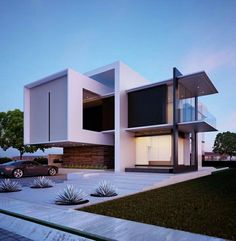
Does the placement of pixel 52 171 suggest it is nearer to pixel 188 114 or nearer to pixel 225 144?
pixel 188 114

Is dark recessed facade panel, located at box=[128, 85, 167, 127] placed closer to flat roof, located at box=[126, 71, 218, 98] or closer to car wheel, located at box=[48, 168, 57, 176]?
flat roof, located at box=[126, 71, 218, 98]

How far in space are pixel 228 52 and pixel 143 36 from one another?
6.08 metres

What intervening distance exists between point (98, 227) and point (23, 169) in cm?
1404

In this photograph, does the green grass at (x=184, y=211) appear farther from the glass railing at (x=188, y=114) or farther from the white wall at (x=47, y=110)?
the white wall at (x=47, y=110)

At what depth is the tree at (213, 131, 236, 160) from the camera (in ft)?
174

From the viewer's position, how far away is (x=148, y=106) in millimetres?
18500

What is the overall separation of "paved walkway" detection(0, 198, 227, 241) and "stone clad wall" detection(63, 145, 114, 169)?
13.6 meters

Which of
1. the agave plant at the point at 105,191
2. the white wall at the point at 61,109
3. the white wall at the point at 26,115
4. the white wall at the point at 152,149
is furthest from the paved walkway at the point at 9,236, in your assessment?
the white wall at the point at 26,115

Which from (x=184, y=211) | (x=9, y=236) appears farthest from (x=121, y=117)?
(x=9, y=236)

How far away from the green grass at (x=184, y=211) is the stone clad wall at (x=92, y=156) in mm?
11896

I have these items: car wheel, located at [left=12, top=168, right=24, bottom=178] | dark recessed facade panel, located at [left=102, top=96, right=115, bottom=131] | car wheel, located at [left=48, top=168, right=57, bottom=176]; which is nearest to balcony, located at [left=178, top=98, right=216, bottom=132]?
dark recessed facade panel, located at [left=102, top=96, right=115, bottom=131]

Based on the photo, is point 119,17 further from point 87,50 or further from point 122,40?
point 87,50

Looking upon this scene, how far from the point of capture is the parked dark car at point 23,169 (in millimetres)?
17339

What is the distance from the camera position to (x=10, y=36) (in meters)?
17.2
